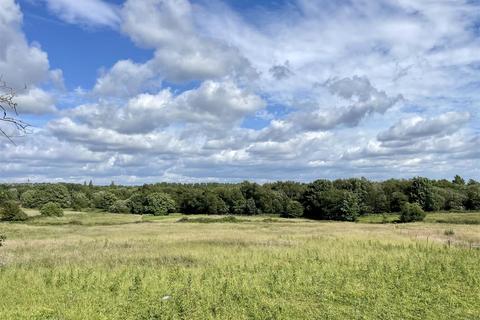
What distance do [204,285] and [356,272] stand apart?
18.8 feet

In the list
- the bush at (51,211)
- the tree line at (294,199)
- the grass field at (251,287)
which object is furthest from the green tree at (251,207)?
the grass field at (251,287)

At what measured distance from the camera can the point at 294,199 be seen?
13012 cm

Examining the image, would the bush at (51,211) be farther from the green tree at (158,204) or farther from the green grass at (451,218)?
the green grass at (451,218)

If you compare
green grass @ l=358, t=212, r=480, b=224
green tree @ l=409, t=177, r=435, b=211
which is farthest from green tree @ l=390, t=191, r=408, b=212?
green grass @ l=358, t=212, r=480, b=224

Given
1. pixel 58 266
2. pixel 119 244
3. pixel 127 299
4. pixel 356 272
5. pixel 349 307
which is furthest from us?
pixel 119 244

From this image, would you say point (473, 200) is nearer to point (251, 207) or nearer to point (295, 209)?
point (295, 209)

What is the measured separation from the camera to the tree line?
109 metres

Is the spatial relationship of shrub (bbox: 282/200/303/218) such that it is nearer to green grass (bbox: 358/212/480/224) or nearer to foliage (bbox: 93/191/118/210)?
green grass (bbox: 358/212/480/224)

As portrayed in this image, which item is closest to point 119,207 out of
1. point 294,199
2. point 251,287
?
point 294,199

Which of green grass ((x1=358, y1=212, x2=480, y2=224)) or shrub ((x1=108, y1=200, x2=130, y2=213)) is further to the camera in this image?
shrub ((x1=108, y1=200, x2=130, y2=213))

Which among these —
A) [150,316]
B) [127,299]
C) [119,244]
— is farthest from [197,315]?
[119,244]

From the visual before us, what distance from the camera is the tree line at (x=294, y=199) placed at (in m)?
109

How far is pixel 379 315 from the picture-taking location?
11180 mm

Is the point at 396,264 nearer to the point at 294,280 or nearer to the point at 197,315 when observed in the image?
the point at 294,280
